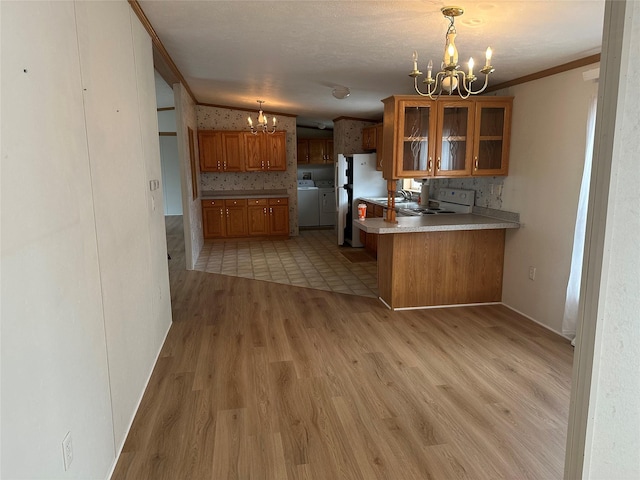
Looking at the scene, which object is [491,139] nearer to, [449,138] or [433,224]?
[449,138]

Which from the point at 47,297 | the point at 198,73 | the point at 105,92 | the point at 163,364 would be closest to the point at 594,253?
the point at 47,297

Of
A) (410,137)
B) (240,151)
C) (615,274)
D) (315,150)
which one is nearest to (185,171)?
(240,151)

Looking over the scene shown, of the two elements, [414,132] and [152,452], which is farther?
[414,132]

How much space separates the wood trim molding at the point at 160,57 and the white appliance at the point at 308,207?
3782 millimetres

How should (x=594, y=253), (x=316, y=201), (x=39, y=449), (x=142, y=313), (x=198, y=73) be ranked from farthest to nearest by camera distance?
(x=316, y=201)
(x=198, y=73)
(x=142, y=313)
(x=39, y=449)
(x=594, y=253)

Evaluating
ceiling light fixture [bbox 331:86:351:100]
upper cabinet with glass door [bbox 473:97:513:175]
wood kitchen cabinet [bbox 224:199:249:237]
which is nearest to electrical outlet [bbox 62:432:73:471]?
upper cabinet with glass door [bbox 473:97:513:175]

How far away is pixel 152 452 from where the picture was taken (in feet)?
6.85

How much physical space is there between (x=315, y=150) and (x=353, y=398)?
746 cm

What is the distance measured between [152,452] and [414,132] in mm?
3348

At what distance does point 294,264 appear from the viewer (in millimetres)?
6027

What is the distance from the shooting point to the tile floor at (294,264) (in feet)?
16.8

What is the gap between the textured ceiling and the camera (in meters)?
2.36

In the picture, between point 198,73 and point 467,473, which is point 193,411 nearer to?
point 467,473

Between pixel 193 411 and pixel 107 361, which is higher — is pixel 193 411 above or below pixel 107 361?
below
